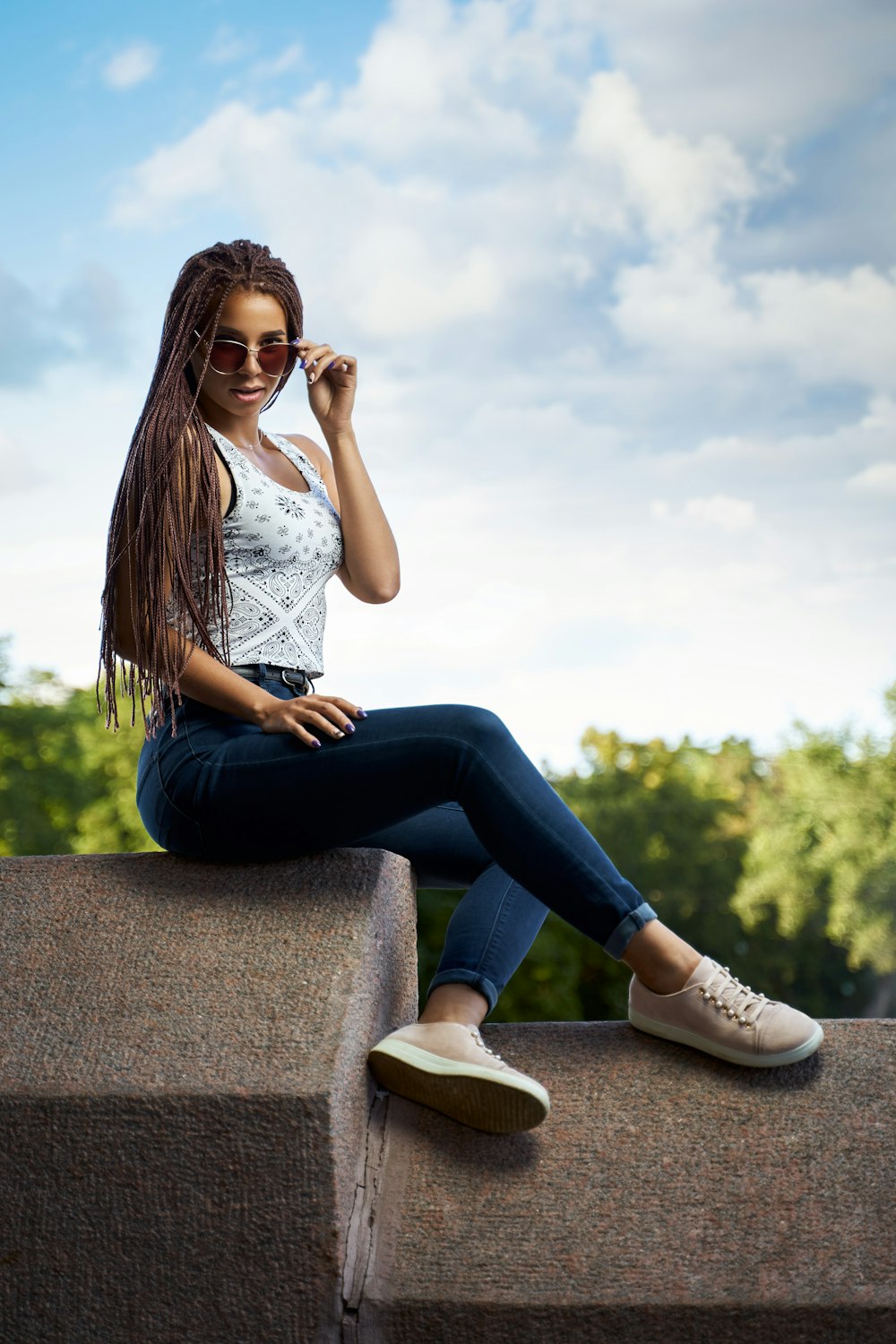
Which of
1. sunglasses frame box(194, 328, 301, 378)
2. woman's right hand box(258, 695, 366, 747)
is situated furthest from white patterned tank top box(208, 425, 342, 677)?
woman's right hand box(258, 695, 366, 747)

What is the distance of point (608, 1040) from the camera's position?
10.3 feet

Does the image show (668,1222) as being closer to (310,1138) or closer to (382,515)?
(310,1138)

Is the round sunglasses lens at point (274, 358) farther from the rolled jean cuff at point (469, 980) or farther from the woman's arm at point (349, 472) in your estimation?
the rolled jean cuff at point (469, 980)

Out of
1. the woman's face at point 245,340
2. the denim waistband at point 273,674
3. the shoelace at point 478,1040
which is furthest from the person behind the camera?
the woman's face at point 245,340

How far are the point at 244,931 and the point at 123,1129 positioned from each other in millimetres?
533

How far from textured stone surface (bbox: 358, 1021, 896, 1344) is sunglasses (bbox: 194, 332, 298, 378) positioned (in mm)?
1855

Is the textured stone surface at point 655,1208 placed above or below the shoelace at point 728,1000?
below

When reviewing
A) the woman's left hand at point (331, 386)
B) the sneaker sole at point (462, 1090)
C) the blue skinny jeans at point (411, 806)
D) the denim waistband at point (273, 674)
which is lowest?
the sneaker sole at point (462, 1090)

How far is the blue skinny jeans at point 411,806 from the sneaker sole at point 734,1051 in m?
0.24

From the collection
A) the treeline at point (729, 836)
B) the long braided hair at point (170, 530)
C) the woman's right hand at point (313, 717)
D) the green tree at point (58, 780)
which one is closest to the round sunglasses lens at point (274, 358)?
the long braided hair at point (170, 530)

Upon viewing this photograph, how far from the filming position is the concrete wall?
2.53 m

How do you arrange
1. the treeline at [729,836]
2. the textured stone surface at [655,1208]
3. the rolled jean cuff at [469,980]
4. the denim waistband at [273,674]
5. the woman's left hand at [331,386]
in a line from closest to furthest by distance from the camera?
the textured stone surface at [655,1208] < the rolled jean cuff at [469,980] < the denim waistband at [273,674] < the woman's left hand at [331,386] < the treeline at [729,836]

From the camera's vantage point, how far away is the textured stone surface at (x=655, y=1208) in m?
2.49

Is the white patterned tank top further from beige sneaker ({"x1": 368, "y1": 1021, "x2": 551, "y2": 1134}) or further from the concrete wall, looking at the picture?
beige sneaker ({"x1": 368, "y1": 1021, "x2": 551, "y2": 1134})
